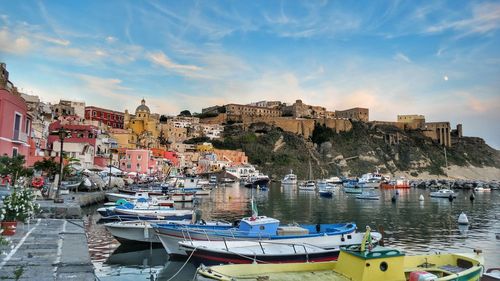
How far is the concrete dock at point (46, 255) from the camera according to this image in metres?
8.27

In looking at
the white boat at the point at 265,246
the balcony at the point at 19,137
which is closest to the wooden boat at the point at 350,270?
the white boat at the point at 265,246

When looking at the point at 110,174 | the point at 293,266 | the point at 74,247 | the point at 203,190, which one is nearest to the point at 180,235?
the point at 74,247

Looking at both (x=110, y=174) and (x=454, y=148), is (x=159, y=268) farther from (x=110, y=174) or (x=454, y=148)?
(x=454, y=148)

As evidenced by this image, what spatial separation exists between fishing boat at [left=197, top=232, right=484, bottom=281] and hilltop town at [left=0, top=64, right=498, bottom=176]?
4938 cm

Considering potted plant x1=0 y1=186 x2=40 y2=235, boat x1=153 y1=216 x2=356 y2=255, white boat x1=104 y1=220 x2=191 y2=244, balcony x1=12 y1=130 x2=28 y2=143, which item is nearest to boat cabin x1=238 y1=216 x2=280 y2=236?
boat x1=153 y1=216 x2=356 y2=255

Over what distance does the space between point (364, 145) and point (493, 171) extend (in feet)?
192

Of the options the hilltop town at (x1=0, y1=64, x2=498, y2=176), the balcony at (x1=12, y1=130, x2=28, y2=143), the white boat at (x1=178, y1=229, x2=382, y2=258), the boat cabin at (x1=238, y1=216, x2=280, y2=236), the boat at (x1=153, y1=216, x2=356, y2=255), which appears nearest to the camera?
the white boat at (x1=178, y1=229, x2=382, y2=258)

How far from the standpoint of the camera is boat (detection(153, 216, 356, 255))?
16531 mm

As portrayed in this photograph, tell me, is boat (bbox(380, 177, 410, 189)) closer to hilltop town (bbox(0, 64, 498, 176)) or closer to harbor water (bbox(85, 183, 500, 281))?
hilltop town (bbox(0, 64, 498, 176))

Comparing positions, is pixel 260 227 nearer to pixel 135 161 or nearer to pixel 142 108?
pixel 135 161

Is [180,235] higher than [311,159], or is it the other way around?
[311,159]

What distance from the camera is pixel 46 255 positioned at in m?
10.0

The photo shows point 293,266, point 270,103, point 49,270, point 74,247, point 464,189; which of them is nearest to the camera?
point 49,270

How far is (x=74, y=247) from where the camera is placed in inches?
448
